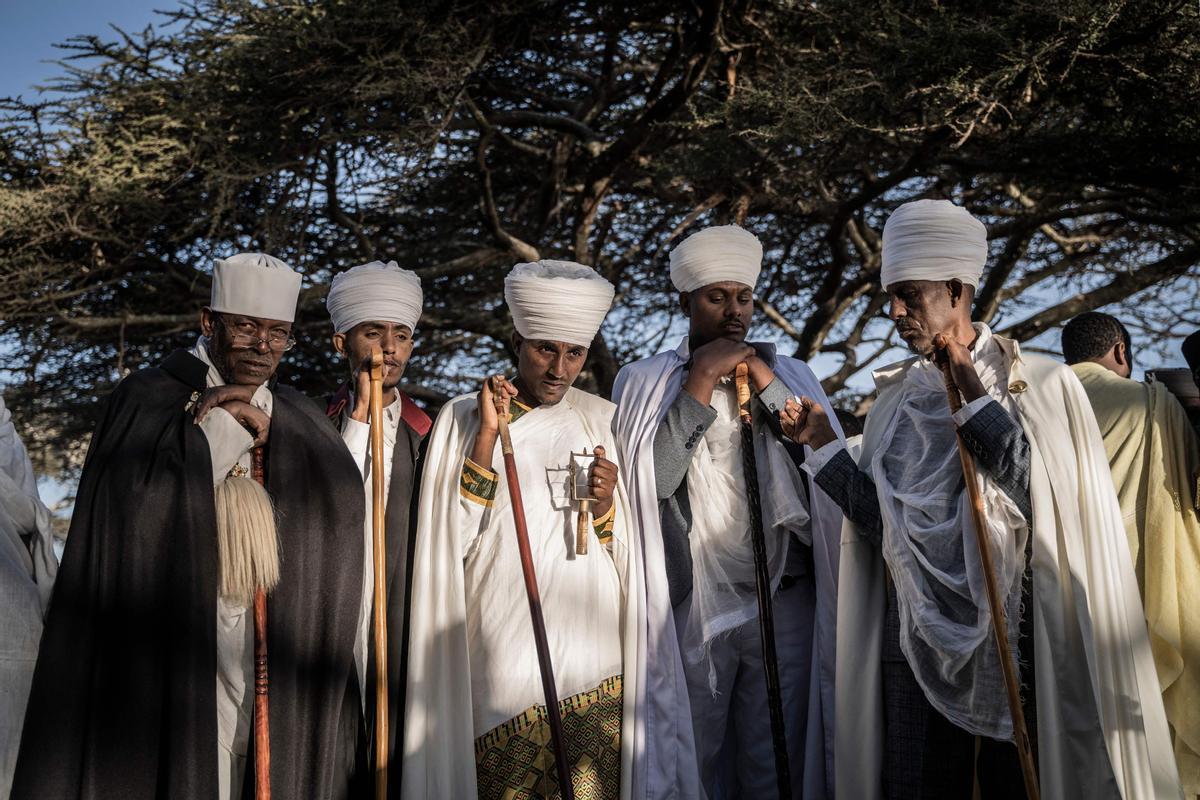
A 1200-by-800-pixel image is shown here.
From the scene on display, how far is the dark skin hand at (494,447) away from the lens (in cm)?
416

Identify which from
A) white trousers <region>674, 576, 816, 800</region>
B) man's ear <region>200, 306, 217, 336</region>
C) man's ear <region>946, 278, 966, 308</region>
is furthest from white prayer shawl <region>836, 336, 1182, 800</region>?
man's ear <region>200, 306, 217, 336</region>

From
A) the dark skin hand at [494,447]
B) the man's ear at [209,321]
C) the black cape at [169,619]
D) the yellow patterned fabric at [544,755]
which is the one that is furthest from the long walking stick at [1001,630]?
the man's ear at [209,321]

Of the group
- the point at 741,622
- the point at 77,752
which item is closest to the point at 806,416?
the point at 741,622

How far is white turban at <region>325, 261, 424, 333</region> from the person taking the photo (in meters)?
4.88

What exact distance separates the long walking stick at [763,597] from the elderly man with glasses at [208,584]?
1389 mm

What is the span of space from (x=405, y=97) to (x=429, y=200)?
2522 mm

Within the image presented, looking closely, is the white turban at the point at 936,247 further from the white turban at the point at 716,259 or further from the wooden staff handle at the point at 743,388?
the white turban at the point at 716,259

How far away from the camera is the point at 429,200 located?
12.6 meters

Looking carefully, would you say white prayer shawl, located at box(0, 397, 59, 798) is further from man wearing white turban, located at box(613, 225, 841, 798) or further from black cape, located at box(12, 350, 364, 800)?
man wearing white turban, located at box(613, 225, 841, 798)

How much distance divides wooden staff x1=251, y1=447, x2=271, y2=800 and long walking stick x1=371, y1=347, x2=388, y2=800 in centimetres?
37

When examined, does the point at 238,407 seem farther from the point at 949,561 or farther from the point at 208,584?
the point at 949,561

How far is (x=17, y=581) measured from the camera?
12.8 feet

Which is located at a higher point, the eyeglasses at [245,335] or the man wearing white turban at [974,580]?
the eyeglasses at [245,335]

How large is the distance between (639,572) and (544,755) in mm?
697
